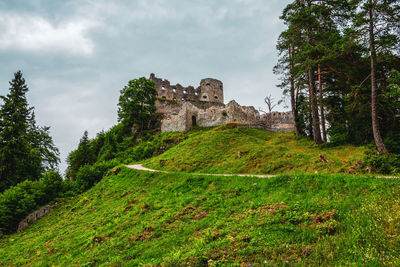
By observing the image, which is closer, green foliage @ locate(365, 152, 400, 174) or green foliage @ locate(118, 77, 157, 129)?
green foliage @ locate(365, 152, 400, 174)

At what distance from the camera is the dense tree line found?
41.8ft

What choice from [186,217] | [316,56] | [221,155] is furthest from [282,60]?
[186,217]

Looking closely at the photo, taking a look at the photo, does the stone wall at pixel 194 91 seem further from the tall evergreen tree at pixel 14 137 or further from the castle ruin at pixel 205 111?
the tall evergreen tree at pixel 14 137

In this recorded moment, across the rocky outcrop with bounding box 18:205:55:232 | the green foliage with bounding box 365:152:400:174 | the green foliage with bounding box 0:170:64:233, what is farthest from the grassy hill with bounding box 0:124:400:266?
the green foliage with bounding box 0:170:64:233

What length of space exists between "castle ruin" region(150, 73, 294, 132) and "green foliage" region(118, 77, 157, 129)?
13.3ft

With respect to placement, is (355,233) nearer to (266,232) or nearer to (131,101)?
(266,232)

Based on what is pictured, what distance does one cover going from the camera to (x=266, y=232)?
5.25m

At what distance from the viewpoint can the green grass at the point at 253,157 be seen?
1226 centimetres

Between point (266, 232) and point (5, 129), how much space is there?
29692 mm

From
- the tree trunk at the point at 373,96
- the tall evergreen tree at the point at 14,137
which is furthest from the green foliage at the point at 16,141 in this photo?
the tree trunk at the point at 373,96

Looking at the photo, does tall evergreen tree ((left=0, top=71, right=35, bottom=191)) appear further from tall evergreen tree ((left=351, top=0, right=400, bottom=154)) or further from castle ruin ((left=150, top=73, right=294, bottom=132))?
tall evergreen tree ((left=351, top=0, right=400, bottom=154))

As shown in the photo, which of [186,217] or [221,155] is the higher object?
[221,155]

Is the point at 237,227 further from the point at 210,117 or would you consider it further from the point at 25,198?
the point at 210,117

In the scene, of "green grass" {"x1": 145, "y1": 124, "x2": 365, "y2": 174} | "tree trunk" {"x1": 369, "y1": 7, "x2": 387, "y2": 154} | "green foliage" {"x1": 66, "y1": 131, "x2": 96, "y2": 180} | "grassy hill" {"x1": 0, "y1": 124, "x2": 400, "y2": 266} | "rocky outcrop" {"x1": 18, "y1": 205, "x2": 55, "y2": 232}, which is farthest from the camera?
"green foliage" {"x1": 66, "y1": 131, "x2": 96, "y2": 180}
